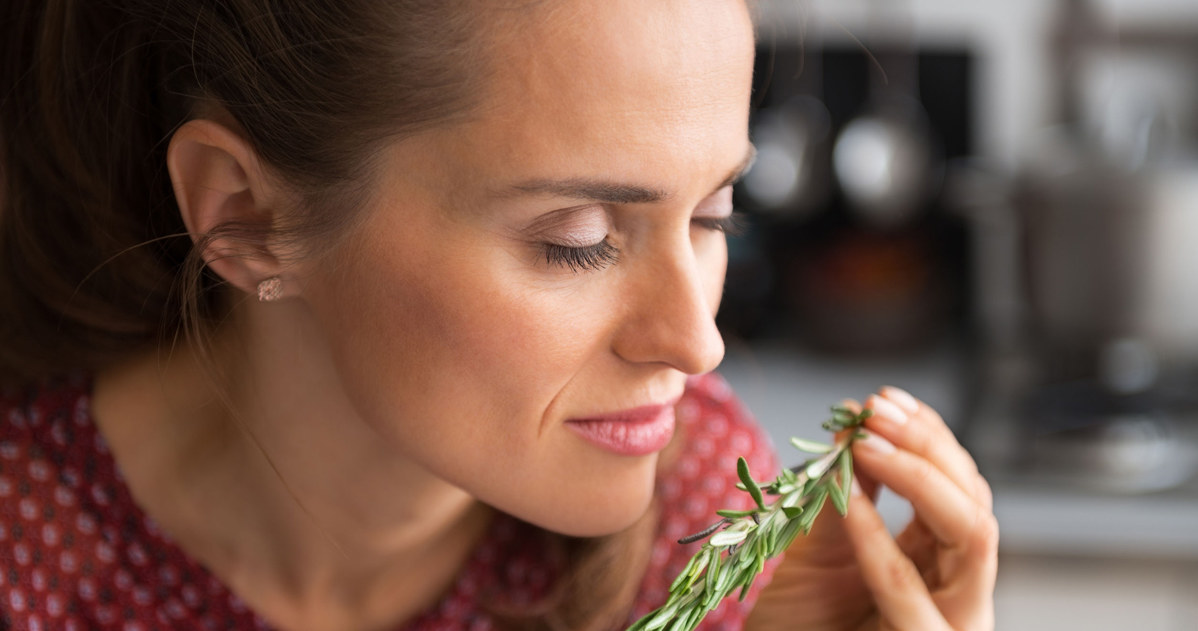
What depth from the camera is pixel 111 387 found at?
1102 mm

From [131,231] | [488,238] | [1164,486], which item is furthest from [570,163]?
[1164,486]

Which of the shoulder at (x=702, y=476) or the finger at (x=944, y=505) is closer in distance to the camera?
the finger at (x=944, y=505)

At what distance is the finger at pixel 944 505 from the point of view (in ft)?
2.89

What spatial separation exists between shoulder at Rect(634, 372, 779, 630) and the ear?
18.7 inches

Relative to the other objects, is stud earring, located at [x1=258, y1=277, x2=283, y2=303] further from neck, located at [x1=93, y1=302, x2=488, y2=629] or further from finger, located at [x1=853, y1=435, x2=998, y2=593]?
finger, located at [x1=853, y1=435, x2=998, y2=593]

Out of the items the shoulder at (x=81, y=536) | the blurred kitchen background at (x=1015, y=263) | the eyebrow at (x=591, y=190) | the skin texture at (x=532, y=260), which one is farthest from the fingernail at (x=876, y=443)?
the blurred kitchen background at (x=1015, y=263)

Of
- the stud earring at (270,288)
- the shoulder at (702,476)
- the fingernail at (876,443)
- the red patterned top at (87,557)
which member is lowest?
the red patterned top at (87,557)

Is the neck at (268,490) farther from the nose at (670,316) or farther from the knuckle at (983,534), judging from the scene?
the knuckle at (983,534)

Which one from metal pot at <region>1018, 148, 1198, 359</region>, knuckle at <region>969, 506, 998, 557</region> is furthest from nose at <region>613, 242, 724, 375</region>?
metal pot at <region>1018, 148, 1198, 359</region>

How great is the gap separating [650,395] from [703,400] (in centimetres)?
40

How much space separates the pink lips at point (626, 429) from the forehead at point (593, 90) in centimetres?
19

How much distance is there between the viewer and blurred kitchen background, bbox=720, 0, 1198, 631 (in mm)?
1678

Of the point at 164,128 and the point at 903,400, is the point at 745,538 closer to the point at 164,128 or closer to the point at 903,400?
the point at 903,400

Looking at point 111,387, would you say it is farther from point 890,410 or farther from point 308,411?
point 890,410
